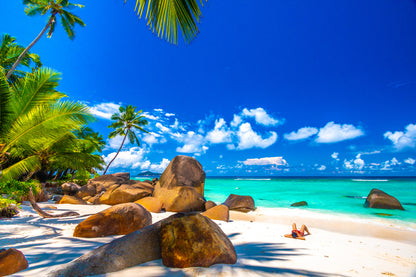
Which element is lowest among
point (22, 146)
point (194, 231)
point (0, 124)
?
point (194, 231)

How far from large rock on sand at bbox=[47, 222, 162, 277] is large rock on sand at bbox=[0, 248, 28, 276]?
1.68 feet

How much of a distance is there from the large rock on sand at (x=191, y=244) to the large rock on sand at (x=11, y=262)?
172 centimetres

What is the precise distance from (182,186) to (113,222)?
5.22 metres

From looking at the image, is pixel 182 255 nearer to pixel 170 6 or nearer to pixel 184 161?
pixel 170 6

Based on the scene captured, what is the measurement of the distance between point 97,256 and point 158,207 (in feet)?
19.5

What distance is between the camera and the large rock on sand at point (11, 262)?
2117mm

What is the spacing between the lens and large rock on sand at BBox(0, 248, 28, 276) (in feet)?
6.95

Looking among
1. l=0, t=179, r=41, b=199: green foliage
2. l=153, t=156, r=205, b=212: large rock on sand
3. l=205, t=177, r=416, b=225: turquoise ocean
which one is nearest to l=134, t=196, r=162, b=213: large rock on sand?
l=153, t=156, r=205, b=212: large rock on sand

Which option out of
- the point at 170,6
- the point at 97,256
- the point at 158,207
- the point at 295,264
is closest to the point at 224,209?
the point at 158,207

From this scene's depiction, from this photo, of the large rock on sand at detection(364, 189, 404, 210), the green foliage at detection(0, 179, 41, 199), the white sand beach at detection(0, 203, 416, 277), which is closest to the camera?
the white sand beach at detection(0, 203, 416, 277)

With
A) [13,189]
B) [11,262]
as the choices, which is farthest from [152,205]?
[11,262]

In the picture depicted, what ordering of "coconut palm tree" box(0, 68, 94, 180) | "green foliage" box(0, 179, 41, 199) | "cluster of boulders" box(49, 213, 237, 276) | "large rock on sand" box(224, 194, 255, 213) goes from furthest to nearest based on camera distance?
"large rock on sand" box(224, 194, 255, 213), "green foliage" box(0, 179, 41, 199), "coconut palm tree" box(0, 68, 94, 180), "cluster of boulders" box(49, 213, 237, 276)

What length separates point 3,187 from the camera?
208 inches

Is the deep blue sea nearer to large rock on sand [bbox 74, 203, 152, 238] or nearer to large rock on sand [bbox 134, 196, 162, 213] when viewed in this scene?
large rock on sand [bbox 134, 196, 162, 213]
